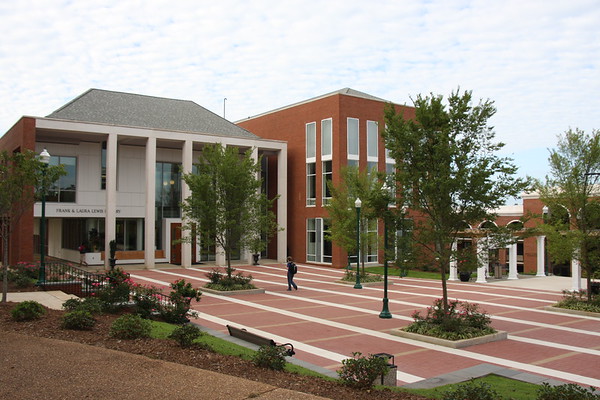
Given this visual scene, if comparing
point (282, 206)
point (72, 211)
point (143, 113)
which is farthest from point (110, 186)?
point (282, 206)

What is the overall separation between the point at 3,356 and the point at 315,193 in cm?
3112

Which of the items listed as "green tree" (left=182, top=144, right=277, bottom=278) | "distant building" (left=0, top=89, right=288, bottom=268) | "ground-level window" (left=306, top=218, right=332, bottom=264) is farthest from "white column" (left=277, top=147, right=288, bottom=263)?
"green tree" (left=182, top=144, right=277, bottom=278)

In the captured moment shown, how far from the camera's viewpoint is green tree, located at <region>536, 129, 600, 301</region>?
18.6 m

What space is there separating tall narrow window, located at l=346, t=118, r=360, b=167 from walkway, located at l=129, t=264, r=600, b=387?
42.3 feet

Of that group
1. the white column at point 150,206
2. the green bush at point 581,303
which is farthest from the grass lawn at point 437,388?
the white column at point 150,206

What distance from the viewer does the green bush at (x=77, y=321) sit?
11633mm

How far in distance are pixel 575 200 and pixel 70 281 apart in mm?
19892

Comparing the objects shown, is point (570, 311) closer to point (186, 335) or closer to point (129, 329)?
point (186, 335)

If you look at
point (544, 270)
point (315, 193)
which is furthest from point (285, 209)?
point (544, 270)

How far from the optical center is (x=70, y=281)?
20.4 metres

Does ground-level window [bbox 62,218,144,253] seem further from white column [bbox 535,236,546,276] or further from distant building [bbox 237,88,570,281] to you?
white column [bbox 535,236,546,276]

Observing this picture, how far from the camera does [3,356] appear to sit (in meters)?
9.14

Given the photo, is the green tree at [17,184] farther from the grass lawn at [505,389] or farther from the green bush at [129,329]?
the grass lawn at [505,389]

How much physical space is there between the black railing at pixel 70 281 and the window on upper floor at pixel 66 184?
1265cm
